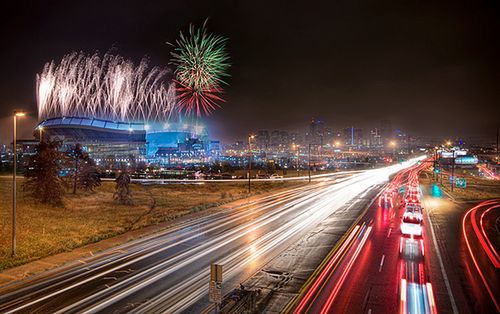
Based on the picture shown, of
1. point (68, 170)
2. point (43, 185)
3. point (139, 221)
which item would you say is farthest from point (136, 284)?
point (68, 170)

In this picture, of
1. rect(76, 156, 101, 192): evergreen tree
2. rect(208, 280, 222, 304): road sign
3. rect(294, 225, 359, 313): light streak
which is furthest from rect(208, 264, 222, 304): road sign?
rect(76, 156, 101, 192): evergreen tree

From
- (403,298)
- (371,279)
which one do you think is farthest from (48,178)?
(403,298)

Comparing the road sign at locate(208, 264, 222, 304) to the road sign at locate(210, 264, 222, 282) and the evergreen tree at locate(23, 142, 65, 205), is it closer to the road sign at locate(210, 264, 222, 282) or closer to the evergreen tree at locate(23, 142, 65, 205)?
the road sign at locate(210, 264, 222, 282)

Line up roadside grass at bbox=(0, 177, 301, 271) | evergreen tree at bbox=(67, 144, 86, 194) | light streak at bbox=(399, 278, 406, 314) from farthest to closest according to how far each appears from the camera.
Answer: evergreen tree at bbox=(67, 144, 86, 194) → roadside grass at bbox=(0, 177, 301, 271) → light streak at bbox=(399, 278, 406, 314)

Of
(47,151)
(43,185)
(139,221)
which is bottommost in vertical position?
(139,221)

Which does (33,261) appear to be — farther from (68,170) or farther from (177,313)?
(68,170)

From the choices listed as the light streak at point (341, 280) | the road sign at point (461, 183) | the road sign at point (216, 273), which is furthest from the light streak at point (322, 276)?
the road sign at point (461, 183)

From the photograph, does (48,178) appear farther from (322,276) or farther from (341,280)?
(341,280)
